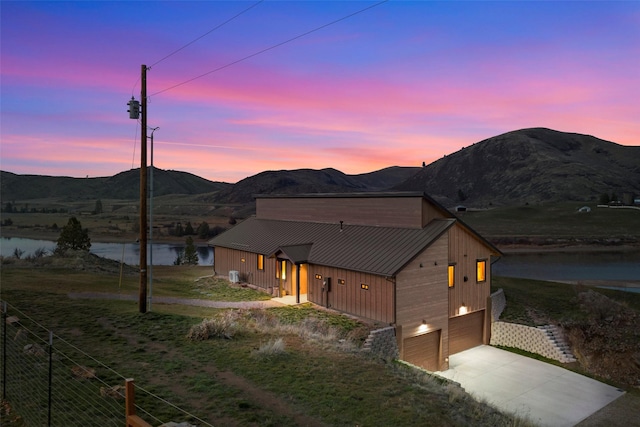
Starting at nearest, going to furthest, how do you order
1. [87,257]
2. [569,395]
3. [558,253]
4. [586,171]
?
1. [569,395]
2. [87,257]
3. [558,253]
4. [586,171]

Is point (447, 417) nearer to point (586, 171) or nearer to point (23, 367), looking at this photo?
point (23, 367)

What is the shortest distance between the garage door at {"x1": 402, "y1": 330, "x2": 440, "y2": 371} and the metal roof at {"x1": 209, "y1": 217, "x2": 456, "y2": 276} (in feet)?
14.1

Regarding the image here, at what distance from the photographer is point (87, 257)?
37562mm

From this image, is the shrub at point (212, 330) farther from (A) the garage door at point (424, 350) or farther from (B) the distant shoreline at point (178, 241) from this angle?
(B) the distant shoreline at point (178, 241)

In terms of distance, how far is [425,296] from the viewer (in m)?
21.8

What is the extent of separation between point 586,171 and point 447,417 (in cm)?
20147

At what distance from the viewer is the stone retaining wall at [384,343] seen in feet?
61.3

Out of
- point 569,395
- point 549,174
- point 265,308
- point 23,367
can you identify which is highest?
point 549,174

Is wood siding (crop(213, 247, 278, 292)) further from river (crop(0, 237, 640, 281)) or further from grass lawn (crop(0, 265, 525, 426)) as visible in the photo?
river (crop(0, 237, 640, 281))

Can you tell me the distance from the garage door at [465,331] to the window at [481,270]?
83.8 inches

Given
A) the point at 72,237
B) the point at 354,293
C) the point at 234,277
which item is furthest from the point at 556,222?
the point at 72,237

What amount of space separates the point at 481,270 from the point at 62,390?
75.9 feet

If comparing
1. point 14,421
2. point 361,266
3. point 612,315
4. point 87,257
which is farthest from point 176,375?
point 87,257

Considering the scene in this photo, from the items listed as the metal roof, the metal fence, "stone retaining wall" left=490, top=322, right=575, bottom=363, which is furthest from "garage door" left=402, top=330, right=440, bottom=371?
the metal fence
